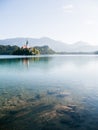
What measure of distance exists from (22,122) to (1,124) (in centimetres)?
169

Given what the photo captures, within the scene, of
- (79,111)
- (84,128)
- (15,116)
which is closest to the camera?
(84,128)

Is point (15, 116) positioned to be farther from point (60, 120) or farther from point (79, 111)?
point (79, 111)

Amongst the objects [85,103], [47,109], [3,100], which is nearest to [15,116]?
[47,109]

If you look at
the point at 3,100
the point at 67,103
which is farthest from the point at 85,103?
the point at 3,100

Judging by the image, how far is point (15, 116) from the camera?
15.9 m

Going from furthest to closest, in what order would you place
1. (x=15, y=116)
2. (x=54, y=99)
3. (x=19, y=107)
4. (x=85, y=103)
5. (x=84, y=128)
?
(x=54, y=99), (x=85, y=103), (x=19, y=107), (x=15, y=116), (x=84, y=128)

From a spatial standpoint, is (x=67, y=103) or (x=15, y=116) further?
(x=67, y=103)

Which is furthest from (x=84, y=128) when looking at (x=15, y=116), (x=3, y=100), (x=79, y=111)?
(x=3, y=100)

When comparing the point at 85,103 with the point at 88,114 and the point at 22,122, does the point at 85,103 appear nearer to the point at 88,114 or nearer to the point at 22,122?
the point at 88,114

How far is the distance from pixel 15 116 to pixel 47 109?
141 inches

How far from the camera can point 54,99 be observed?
21.9 meters

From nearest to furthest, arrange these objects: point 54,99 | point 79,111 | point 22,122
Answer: point 22,122 < point 79,111 < point 54,99

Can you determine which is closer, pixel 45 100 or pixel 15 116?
pixel 15 116

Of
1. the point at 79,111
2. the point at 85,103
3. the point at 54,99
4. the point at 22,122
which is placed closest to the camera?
the point at 22,122
